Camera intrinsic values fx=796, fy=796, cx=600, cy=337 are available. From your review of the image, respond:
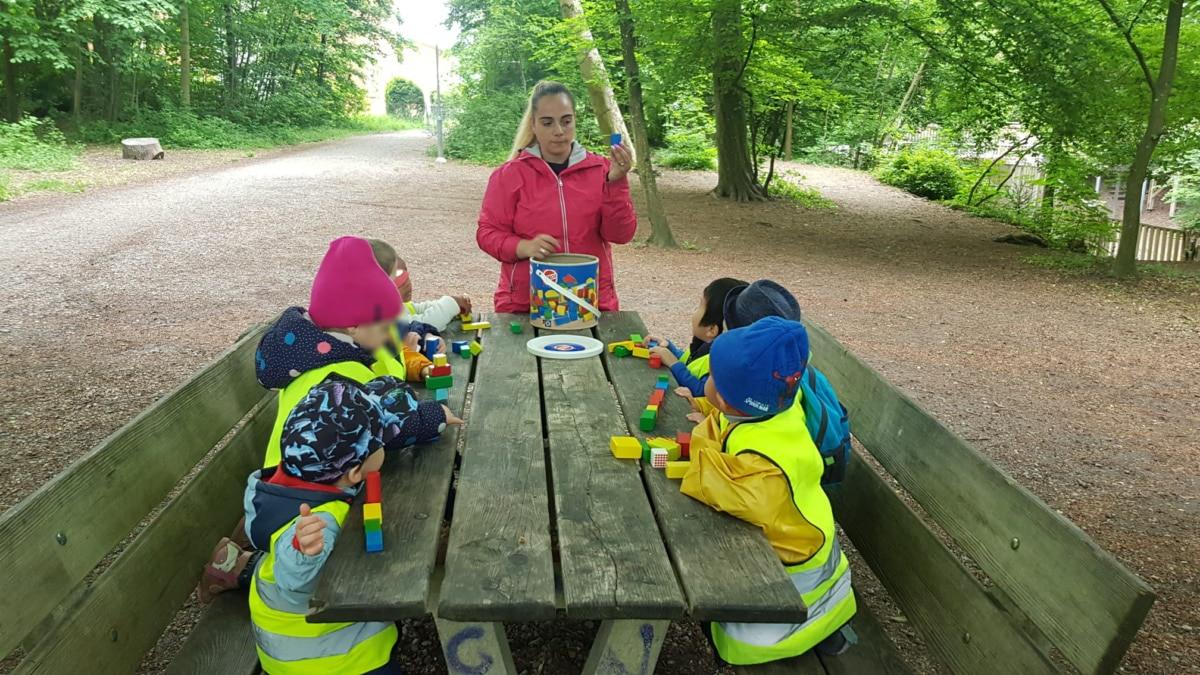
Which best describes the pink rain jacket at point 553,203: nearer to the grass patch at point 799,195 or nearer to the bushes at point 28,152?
the grass patch at point 799,195

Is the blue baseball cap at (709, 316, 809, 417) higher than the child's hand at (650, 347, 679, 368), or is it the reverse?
the blue baseball cap at (709, 316, 809, 417)

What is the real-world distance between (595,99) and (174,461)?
15443 millimetres

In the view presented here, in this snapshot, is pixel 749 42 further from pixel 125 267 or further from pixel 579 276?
pixel 579 276

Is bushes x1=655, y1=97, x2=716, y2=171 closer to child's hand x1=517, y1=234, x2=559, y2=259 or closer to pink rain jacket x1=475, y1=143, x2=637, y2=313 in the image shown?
pink rain jacket x1=475, y1=143, x2=637, y2=313

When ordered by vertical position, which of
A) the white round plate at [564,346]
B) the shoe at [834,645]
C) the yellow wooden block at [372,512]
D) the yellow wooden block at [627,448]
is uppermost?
the white round plate at [564,346]

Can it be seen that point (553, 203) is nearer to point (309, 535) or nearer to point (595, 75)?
point (309, 535)

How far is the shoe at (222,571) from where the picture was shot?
2.30 metres

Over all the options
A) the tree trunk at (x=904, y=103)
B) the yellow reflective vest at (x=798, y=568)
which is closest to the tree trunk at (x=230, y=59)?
the tree trunk at (x=904, y=103)

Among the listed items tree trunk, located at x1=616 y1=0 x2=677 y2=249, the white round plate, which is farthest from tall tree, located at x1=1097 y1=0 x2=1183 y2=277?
the white round plate

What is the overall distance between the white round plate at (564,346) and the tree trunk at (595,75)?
7.88 m

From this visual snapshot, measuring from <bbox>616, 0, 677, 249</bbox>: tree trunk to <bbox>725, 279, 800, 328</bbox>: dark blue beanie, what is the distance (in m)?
7.72

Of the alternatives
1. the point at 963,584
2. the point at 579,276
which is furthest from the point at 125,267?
the point at 963,584

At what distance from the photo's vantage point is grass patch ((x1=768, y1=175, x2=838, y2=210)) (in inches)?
618

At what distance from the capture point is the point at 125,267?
8227mm
